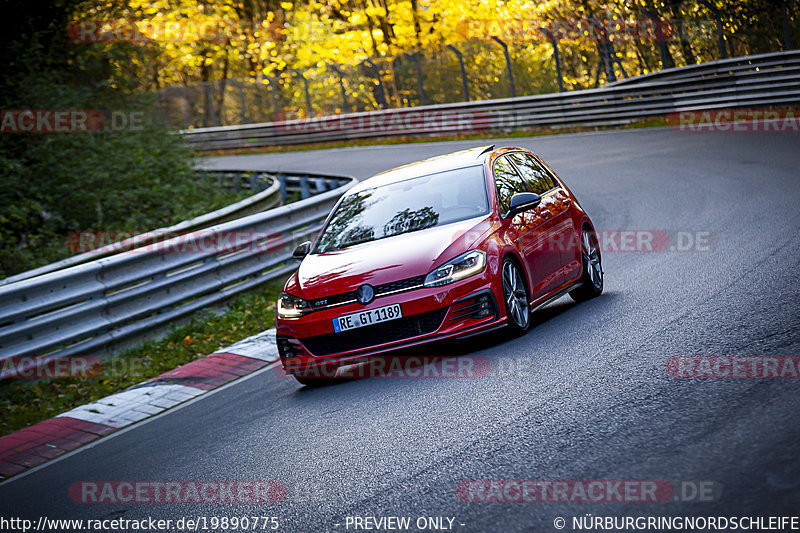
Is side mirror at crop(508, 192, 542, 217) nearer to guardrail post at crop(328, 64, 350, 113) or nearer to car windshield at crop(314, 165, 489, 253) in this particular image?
car windshield at crop(314, 165, 489, 253)

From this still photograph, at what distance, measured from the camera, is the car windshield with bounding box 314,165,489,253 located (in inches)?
336

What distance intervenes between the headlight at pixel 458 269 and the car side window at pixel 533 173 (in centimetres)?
185

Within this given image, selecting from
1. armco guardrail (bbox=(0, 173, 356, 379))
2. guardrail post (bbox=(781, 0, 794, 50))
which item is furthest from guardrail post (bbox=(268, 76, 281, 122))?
armco guardrail (bbox=(0, 173, 356, 379))

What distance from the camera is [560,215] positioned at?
30.1ft

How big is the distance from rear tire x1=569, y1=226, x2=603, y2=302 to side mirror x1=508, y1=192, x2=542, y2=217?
1.07 metres

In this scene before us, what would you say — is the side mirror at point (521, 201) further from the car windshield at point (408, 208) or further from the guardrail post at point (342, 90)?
the guardrail post at point (342, 90)

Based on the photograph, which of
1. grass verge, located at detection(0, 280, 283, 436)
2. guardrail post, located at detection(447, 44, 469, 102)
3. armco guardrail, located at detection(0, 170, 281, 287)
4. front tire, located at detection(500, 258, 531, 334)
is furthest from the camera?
guardrail post, located at detection(447, 44, 469, 102)

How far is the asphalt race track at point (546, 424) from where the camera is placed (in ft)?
14.8

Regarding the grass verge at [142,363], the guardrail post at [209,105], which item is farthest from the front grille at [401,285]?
the guardrail post at [209,105]

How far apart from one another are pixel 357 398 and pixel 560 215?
9.82 ft

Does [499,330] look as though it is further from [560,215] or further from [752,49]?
[752,49]

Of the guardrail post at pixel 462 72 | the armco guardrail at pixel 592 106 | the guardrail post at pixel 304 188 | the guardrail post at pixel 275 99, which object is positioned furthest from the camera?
the guardrail post at pixel 275 99

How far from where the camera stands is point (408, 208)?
28.7 ft

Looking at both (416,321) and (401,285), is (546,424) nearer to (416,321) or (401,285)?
(416,321)
